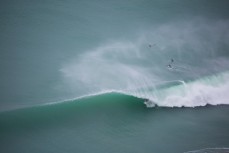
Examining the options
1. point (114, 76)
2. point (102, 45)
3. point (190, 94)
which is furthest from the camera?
point (102, 45)

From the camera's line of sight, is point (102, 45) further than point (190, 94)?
Yes

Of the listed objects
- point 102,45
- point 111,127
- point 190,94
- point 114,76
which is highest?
point 102,45

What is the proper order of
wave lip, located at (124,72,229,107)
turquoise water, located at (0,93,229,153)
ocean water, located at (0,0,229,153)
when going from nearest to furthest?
turquoise water, located at (0,93,229,153) < ocean water, located at (0,0,229,153) < wave lip, located at (124,72,229,107)

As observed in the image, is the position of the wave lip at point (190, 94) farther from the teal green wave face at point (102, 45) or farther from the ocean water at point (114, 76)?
the teal green wave face at point (102, 45)

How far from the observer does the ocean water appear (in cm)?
2748

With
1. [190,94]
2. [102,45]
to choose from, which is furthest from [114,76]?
[190,94]

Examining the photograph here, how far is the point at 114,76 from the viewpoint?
32500 millimetres

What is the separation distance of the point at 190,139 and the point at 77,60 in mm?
12616

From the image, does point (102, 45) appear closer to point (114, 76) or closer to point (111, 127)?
point (114, 76)

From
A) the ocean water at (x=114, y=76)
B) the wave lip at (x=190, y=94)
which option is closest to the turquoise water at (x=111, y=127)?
the ocean water at (x=114, y=76)

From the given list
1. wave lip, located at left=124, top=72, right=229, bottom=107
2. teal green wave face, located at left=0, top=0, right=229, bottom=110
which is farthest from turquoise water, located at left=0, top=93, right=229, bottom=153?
teal green wave face, located at left=0, top=0, right=229, bottom=110

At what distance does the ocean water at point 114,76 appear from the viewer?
2748 cm

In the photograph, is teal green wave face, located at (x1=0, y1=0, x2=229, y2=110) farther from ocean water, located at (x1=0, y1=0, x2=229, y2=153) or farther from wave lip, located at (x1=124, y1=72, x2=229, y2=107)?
wave lip, located at (x1=124, y1=72, x2=229, y2=107)

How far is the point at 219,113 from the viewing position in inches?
1185
